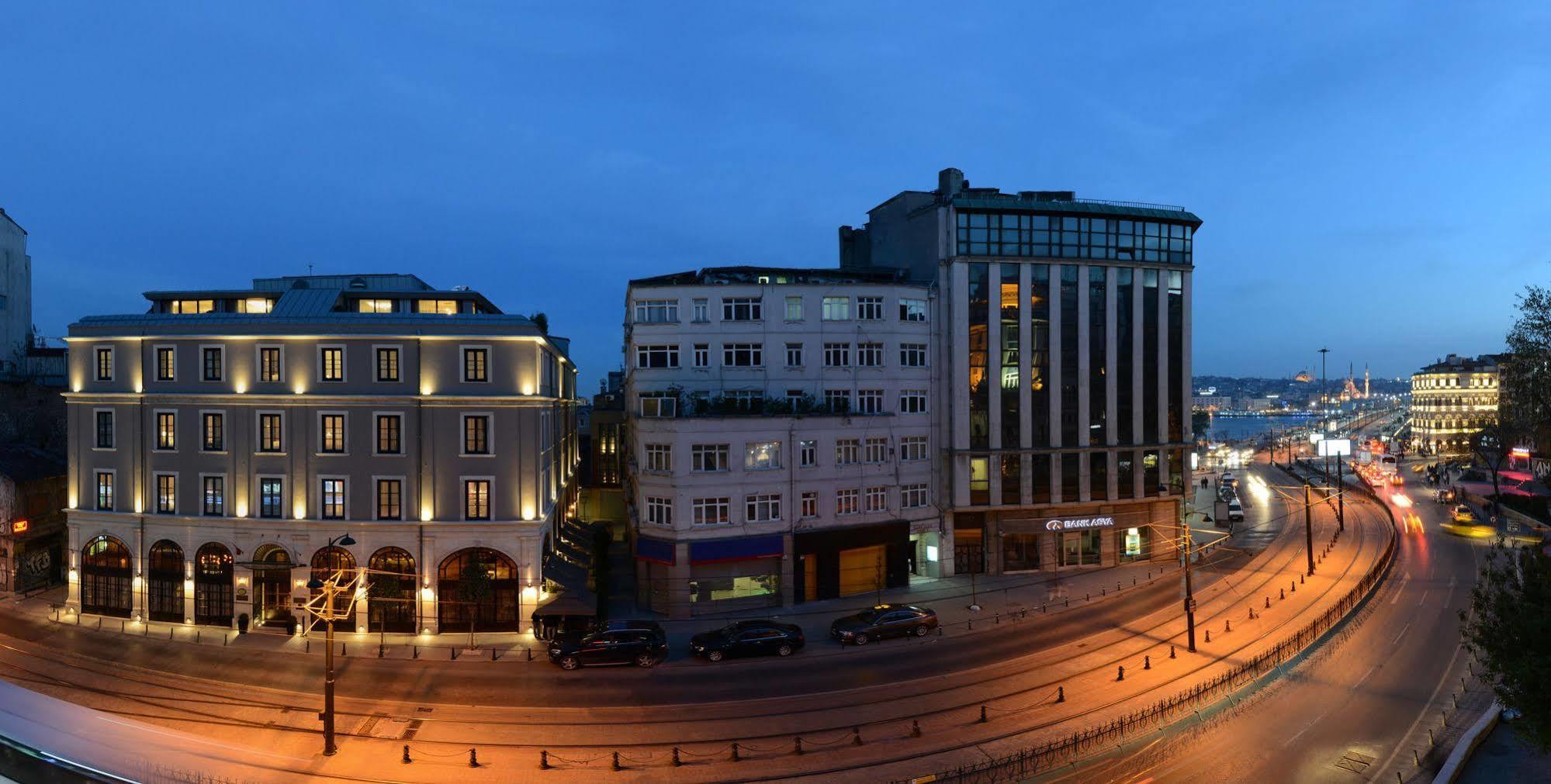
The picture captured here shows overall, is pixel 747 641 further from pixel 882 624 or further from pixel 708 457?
pixel 708 457

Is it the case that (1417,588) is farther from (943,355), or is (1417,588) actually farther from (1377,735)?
(943,355)

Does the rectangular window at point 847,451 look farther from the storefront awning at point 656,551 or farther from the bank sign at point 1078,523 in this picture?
the bank sign at point 1078,523

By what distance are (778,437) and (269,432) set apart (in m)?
27.0

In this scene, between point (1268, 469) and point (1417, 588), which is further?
point (1268, 469)

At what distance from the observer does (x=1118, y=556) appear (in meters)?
53.0

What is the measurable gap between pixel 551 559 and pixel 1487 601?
41098 mm

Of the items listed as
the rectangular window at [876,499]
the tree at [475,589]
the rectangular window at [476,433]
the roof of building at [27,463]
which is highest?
the rectangular window at [476,433]

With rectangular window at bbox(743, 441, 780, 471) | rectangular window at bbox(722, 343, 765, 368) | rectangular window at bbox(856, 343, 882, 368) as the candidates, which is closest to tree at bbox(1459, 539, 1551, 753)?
rectangular window at bbox(743, 441, 780, 471)

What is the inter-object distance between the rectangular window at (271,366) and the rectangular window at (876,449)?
3226 centimetres

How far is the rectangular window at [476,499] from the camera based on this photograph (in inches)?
1526

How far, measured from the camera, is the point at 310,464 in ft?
129

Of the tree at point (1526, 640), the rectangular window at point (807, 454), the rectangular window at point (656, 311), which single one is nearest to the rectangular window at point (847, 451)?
the rectangular window at point (807, 454)

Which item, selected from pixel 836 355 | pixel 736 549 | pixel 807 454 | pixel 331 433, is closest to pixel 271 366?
pixel 331 433

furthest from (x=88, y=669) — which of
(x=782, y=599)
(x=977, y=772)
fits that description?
(x=977, y=772)
